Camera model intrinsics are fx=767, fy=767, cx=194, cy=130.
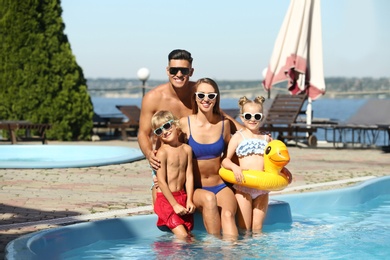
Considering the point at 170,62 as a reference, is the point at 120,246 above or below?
below

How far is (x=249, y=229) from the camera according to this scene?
6887 mm

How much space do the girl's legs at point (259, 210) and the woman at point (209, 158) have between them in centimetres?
27

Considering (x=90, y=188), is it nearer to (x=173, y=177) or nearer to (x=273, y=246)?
(x=173, y=177)

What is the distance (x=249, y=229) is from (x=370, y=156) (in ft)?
31.8

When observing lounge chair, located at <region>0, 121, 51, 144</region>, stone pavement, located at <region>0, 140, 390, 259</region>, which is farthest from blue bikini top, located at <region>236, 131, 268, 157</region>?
lounge chair, located at <region>0, 121, 51, 144</region>

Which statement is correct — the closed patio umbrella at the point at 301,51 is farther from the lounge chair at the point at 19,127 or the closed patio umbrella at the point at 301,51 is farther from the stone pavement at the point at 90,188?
the lounge chair at the point at 19,127

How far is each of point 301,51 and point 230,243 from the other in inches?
502

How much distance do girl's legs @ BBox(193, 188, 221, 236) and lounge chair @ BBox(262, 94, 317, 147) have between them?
11771 mm

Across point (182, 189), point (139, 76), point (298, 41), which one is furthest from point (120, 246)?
point (139, 76)

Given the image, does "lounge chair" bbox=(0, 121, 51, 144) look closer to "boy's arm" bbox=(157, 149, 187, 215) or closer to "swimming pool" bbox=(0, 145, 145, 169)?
"swimming pool" bbox=(0, 145, 145, 169)

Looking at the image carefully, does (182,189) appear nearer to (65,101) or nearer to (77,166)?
(77,166)

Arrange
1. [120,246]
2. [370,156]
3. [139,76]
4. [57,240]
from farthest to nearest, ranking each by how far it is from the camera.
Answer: [139,76], [370,156], [120,246], [57,240]

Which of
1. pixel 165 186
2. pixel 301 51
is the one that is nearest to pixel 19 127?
pixel 301 51

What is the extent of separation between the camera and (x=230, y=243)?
253 inches
